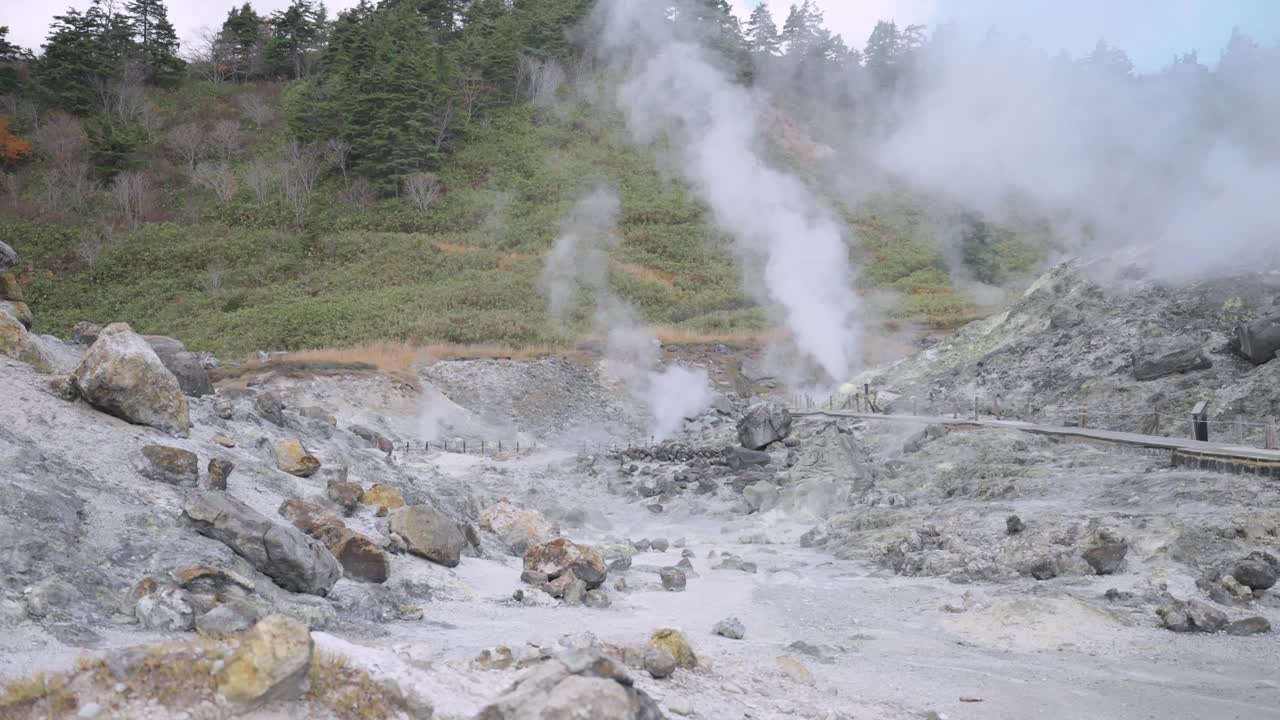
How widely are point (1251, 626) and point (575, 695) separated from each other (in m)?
7.45

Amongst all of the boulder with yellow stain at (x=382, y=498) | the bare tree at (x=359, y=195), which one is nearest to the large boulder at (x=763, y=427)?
the boulder with yellow stain at (x=382, y=498)

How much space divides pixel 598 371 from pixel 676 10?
55.8 m

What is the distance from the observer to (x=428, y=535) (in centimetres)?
983

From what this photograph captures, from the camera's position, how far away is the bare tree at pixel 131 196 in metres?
53.0

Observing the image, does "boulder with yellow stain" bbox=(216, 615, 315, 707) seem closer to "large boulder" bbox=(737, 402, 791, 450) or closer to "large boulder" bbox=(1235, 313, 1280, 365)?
"large boulder" bbox=(737, 402, 791, 450)

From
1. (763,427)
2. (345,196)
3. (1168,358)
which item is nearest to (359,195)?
(345,196)

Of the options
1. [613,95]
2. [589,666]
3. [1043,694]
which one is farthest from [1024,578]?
[613,95]

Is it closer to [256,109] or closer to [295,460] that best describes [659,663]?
[295,460]

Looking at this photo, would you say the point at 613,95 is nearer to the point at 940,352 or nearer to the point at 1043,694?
the point at 940,352

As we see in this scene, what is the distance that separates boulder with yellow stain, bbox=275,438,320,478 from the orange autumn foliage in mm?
59347

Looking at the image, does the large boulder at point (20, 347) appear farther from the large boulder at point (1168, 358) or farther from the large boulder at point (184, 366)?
the large boulder at point (1168, 358)

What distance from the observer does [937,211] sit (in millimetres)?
64250

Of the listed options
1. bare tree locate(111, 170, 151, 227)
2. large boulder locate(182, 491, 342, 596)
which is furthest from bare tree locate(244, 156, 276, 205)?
large boulder locate(182, 491, 342, 596)

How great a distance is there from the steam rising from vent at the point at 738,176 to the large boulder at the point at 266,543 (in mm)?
29414
